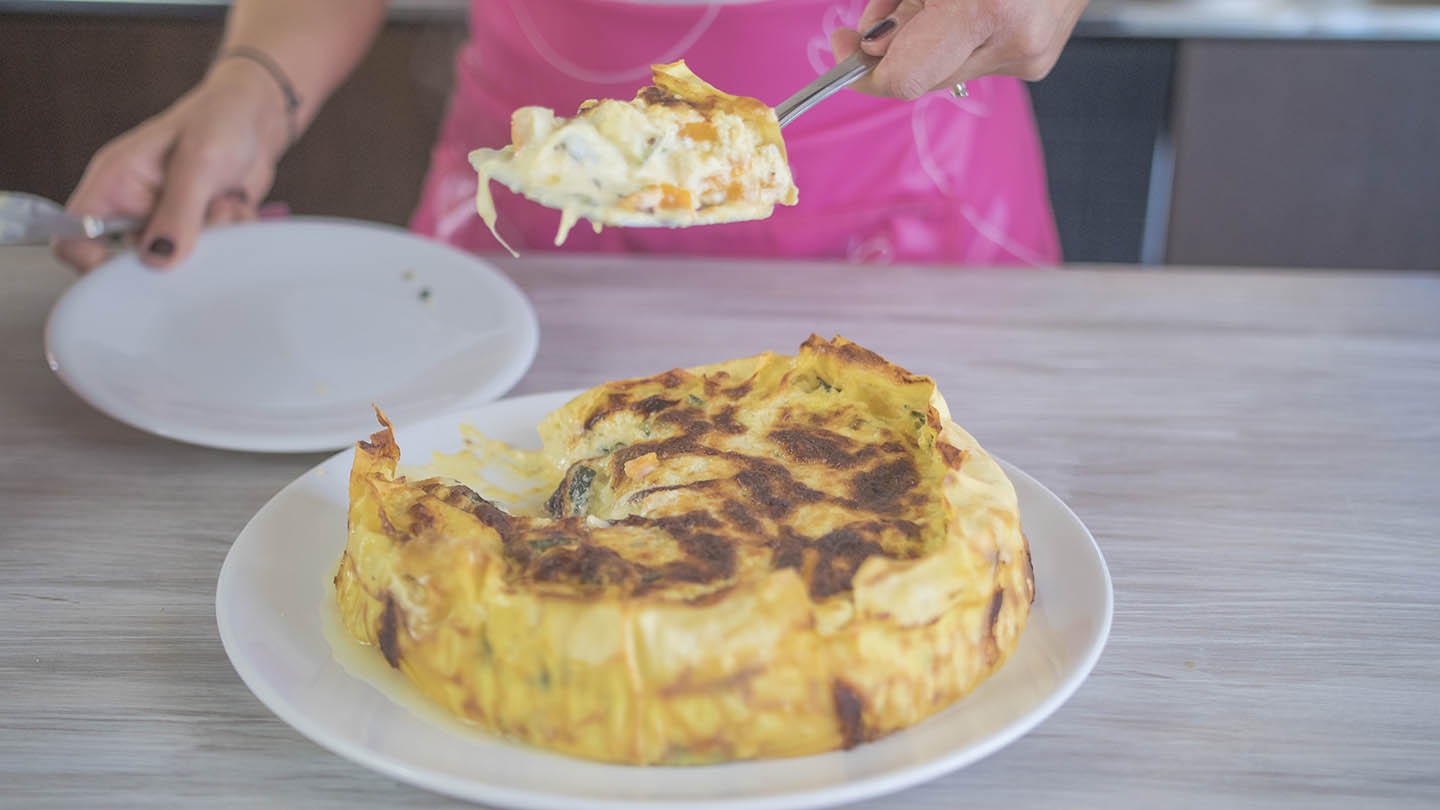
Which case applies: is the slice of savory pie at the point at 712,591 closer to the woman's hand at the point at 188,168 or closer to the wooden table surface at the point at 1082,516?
the wooden table surface at the point at 1082,516

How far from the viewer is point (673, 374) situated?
98 centimetres

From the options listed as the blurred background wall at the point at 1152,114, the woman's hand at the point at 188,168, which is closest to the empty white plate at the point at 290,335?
the woman's hand at the point at 188,168

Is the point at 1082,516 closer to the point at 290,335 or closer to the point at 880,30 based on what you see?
the point at 880,30

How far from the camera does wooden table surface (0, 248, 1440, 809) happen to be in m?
0.75

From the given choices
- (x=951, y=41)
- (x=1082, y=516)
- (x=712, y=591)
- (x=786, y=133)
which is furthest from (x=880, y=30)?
(x=786, y=133)

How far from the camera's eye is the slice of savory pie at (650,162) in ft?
2.81

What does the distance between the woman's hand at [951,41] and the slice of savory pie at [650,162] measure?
0.16 metres

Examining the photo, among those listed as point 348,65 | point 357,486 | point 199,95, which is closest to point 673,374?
point 357,486

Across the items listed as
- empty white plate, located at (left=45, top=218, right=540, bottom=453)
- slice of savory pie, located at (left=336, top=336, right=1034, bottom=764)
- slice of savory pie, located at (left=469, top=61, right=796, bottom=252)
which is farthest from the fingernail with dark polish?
empty white plate, located at (left=45, top=218, right=540, bottom=453)

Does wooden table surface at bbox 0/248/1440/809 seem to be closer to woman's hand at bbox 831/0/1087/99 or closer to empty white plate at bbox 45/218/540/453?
empty white plate at bbox 45/218/540/453

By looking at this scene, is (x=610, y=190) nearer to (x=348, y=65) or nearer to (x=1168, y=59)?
(x=348, y=65)

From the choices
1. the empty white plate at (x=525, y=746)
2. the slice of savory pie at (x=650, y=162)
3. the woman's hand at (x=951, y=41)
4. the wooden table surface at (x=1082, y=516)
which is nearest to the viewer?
the empty white plate at (x=525, y=746)

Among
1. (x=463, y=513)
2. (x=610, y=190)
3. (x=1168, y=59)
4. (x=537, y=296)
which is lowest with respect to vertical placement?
(x=1168, y=59)

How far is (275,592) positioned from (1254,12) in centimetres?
270
